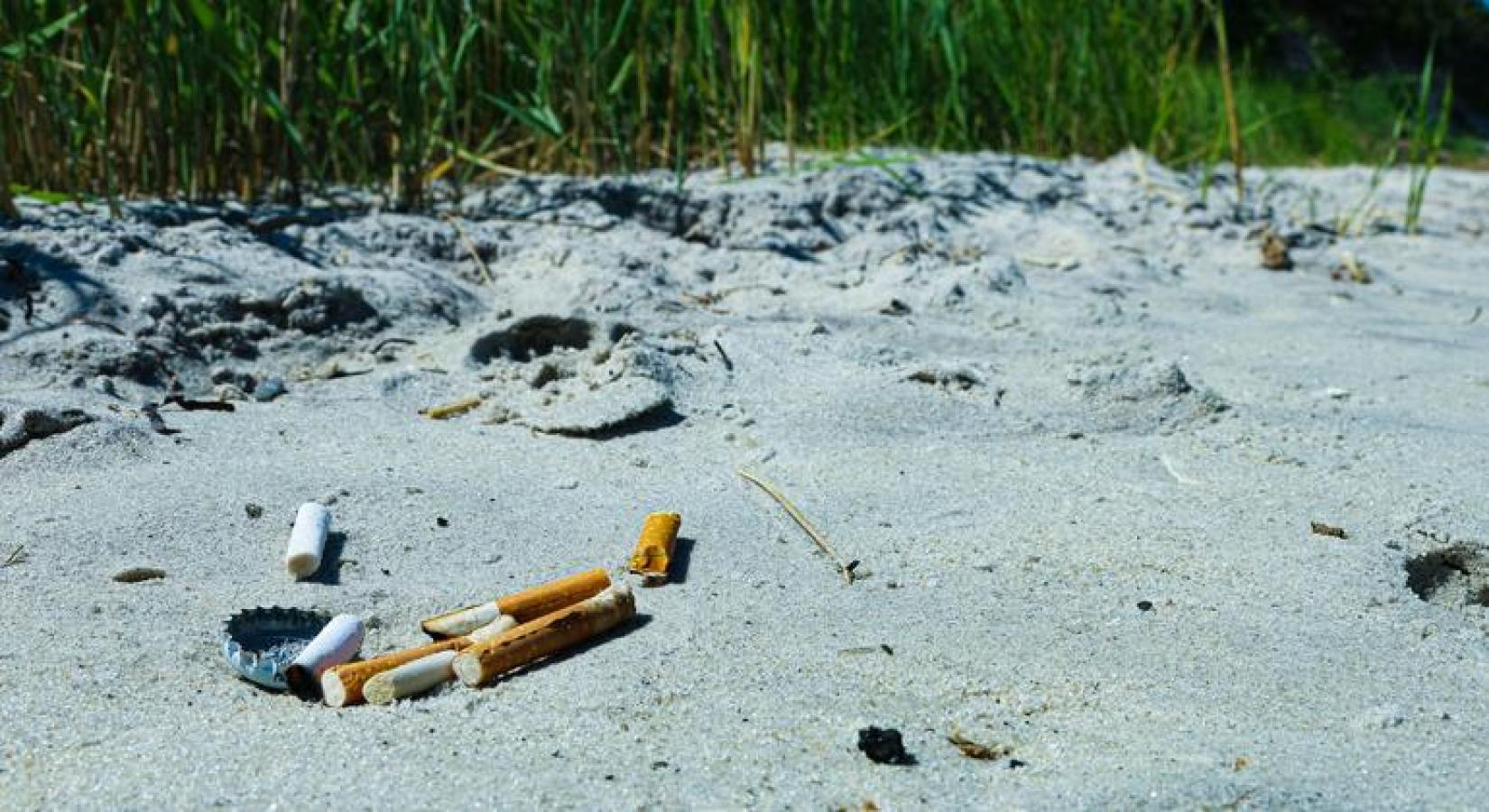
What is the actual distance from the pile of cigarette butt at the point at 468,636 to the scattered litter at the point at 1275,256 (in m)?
2.29

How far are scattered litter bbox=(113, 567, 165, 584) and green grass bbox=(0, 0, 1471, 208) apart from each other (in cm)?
124

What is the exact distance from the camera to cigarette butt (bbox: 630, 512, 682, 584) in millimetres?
1764

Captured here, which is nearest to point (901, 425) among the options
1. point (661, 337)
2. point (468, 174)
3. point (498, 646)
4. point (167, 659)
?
point (661, 337)

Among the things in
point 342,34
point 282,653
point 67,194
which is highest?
point 342,34

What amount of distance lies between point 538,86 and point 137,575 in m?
2.12

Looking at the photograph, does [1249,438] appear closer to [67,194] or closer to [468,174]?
[468,174]

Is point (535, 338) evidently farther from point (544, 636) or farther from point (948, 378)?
point (544, 636)

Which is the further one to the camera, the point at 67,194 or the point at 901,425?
the point at 67,194

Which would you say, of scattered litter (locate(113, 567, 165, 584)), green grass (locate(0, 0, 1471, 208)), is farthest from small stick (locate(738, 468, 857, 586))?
green grass (locate(0, 0, 1471, 208))

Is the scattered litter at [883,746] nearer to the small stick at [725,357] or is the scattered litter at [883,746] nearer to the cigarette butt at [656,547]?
the cigarette butt at [656,547]

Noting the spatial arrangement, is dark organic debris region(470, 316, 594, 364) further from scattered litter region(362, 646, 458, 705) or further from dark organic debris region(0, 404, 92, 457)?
scattered litter region(362, 646, 458, 705)

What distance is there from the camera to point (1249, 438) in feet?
7.37

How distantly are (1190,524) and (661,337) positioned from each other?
39.3 inches

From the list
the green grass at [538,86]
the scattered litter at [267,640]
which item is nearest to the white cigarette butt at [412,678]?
the scattered litter at [267,640]
